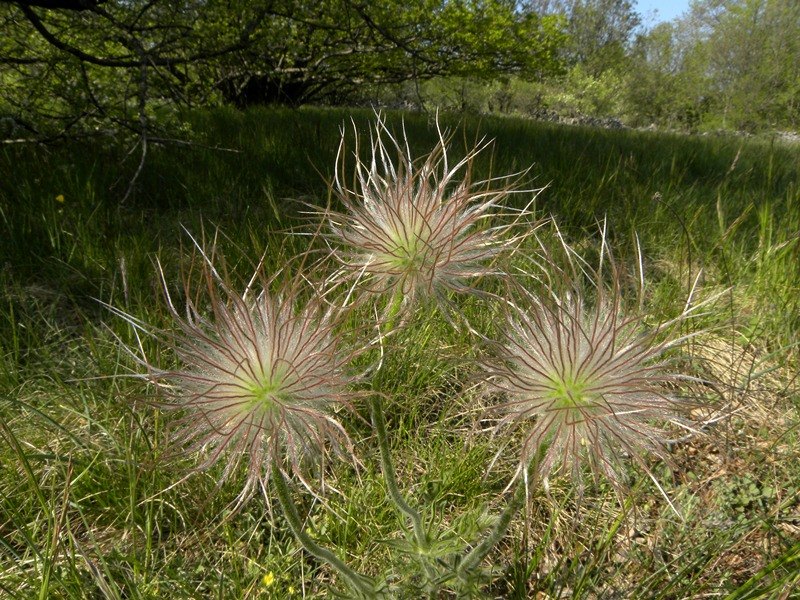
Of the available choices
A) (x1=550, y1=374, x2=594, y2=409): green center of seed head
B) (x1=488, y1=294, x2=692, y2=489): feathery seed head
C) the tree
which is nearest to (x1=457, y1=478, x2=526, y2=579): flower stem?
(x1=488, y1=294, x2=692, y2=489): feathery seed head

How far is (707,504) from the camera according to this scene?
6.38ft

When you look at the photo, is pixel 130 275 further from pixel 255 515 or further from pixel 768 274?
pixel 768 274

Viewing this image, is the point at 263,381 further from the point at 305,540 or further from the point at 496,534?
the point at 496,534

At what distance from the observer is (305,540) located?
3.61 ft

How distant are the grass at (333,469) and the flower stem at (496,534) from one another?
6.2 inches

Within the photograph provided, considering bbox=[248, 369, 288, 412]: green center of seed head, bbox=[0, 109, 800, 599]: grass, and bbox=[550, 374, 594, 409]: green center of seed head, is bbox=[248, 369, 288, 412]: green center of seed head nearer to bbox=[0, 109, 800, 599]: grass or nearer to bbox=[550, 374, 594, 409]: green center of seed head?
bbox=[0, 109, 800, 599]: grass

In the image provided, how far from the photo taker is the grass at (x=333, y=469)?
1.51m

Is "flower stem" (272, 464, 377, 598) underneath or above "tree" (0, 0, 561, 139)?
underneath

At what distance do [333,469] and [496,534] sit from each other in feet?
2.83

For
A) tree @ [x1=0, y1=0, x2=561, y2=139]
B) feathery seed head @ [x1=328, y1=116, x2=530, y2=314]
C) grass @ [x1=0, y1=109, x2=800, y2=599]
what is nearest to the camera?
feathery seed head @ [x1=328, y1=116, x2=530, y2=314]

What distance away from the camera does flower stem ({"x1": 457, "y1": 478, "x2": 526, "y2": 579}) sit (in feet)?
3.30

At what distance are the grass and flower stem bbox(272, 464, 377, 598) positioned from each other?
0.34 feet

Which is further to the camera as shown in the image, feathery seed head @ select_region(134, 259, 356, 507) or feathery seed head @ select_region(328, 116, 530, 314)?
feathery seed head @ select_region(328, 116, 530, 314)

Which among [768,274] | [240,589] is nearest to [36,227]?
[240,589]
